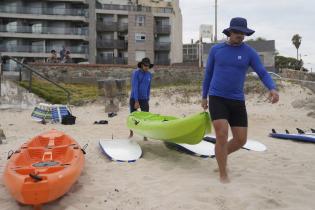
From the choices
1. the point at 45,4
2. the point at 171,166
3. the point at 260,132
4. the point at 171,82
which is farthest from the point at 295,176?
the point at 45,4

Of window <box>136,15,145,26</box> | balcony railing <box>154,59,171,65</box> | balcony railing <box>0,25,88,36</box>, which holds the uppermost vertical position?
window <box>136,15,145,26</box>

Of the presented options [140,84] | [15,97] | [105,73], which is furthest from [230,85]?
[105,73]

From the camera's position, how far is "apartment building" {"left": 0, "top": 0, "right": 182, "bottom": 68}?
141 feet

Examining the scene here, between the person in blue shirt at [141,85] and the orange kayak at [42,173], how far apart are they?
7.50 ft

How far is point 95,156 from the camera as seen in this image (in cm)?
658

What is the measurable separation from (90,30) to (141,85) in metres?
38.3

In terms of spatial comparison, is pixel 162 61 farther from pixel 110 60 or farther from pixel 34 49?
pixel 34 49

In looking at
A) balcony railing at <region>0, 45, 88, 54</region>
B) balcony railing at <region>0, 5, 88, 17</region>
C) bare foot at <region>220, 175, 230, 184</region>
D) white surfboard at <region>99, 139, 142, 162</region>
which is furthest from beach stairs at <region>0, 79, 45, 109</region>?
balcony railing at <region>0, 5, 88, 17</region>

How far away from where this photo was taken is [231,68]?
494cm

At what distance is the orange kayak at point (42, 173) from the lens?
399 centimetres

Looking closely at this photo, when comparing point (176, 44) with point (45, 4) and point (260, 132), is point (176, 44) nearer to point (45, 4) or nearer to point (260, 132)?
point (45, 4)

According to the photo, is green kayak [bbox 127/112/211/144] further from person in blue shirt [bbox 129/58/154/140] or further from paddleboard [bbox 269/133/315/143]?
paddleboard [bbox 269/133/315/143]

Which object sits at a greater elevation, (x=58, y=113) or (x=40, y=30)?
(x=40, y=30)

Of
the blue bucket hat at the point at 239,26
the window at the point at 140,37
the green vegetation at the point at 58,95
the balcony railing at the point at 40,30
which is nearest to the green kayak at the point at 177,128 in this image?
the blue bucket hat at the point at 239,26
